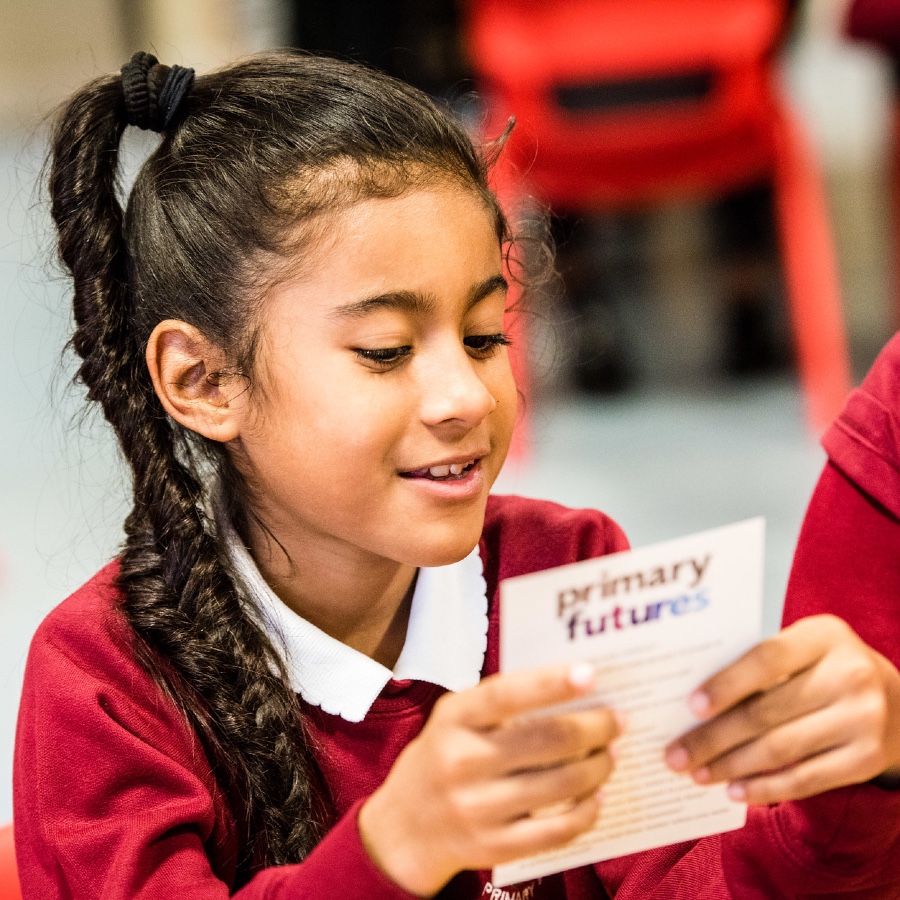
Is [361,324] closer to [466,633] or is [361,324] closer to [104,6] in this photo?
[466,633]

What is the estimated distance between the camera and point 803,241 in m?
2.54

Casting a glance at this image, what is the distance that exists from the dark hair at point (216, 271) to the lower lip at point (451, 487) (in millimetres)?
133

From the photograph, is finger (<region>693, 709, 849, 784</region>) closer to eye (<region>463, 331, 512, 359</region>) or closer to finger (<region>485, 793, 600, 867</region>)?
finger (<region>485, 793, 600, 867</region>)

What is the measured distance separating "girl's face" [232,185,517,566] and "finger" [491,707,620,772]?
0.89 feet

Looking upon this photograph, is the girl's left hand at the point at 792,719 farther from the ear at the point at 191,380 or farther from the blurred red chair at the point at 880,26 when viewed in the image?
the blurred red chair at the point at 880,26

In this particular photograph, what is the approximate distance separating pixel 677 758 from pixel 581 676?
0.08 m

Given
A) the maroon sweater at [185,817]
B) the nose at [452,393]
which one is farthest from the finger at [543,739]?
the nose at [452,393]

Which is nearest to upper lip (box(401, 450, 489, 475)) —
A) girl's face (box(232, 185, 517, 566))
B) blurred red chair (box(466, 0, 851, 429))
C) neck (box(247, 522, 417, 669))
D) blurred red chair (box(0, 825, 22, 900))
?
girl's face (box(232, 185, 517, 566))

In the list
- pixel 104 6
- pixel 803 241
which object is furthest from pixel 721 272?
pixel 104 6

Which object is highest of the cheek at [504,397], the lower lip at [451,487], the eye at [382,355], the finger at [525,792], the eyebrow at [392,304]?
the eyebrow at [392,304]

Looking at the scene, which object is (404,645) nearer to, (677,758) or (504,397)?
(504,397)

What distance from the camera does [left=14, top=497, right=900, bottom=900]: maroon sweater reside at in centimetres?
67

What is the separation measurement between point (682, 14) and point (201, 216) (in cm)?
173

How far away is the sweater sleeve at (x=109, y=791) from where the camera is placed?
0.70 m
